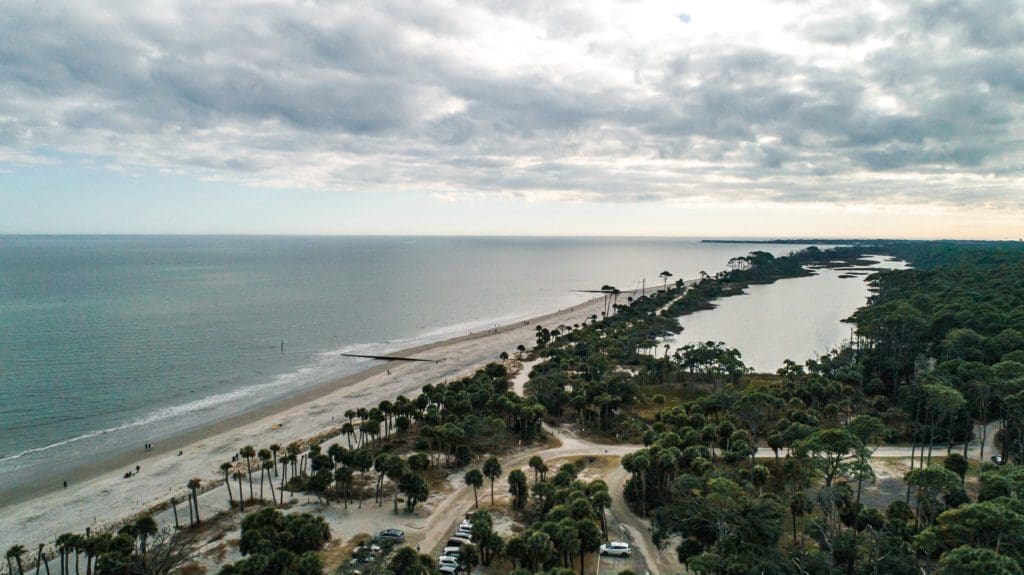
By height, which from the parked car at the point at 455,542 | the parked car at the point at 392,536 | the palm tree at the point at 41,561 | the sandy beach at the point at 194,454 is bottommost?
the sandy beach at the point at 194,454

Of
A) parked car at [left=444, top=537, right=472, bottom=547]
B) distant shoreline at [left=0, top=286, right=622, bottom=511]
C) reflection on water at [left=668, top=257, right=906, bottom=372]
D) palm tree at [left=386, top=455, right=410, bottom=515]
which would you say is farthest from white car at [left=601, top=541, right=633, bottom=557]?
reflection on water at [left=668, top=257, right=906, bottom=372]

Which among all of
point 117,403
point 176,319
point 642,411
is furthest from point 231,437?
point 176,319

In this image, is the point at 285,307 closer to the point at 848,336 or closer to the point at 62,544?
the point at 62,544

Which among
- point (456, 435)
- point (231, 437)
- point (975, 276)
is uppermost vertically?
point (975, 276)

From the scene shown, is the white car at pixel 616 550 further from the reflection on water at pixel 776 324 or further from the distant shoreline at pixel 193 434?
the reflection on water at pixel 776 324

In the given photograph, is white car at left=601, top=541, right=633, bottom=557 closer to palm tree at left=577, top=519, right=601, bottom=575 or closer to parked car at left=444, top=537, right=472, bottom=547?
palm tree at left=577, top=519, right=601, bottom=575

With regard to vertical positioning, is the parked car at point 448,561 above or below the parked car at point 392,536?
above

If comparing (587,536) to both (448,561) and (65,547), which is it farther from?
(65,547)

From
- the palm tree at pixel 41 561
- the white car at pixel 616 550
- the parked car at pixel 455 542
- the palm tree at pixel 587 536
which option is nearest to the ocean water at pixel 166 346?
the palm tree at pixel 41 561
